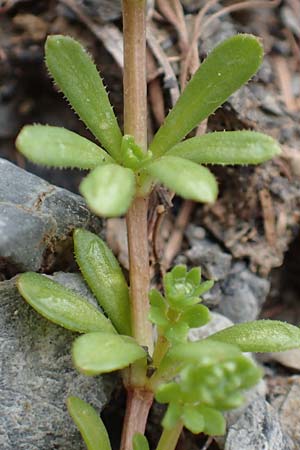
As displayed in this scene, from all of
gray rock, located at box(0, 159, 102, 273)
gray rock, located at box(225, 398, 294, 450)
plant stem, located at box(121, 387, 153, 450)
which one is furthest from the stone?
gray rock, located at box(0, 159, 102, 273)

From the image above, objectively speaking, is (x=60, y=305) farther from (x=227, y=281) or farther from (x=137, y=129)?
(x=227, y=281)

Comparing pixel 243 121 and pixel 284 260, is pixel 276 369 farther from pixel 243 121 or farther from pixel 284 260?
pixel 243 121

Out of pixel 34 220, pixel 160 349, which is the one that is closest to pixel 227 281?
pixel 160 349

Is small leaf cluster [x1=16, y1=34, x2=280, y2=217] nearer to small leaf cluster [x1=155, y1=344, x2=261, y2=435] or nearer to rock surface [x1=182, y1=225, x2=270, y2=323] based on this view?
small leaf cluster [x1=155, y1=344, x2=261, y2=435]

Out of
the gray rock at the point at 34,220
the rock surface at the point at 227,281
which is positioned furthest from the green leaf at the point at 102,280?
the rock surface at the point at 227,281

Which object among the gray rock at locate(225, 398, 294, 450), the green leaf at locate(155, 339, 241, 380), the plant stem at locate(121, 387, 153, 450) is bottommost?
the gray rock at locate(225, 398, 294, 450)

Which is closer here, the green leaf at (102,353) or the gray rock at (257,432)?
the green leaf at (102,353)

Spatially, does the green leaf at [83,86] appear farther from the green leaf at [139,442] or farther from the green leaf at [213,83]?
the green leaf at [139,442]
